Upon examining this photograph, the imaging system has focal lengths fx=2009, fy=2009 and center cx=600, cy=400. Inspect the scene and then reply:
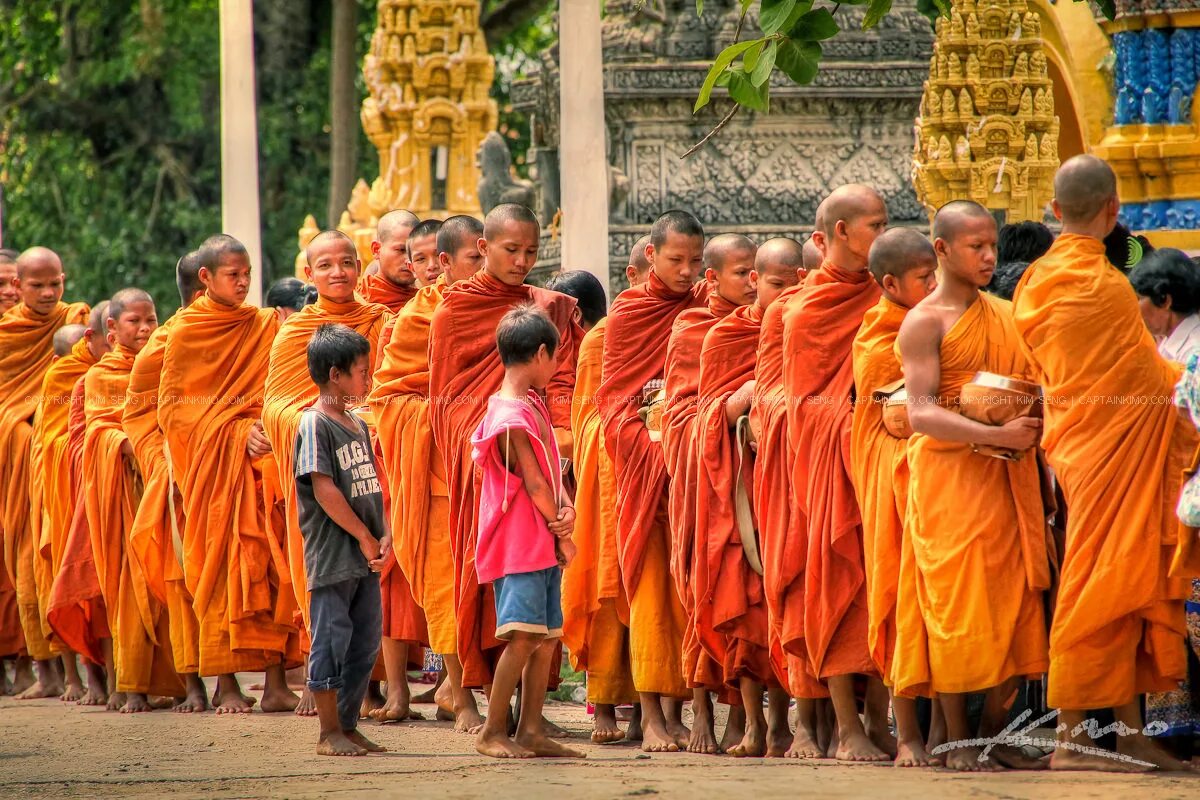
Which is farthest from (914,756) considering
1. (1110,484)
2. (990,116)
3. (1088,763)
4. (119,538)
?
(990,116)

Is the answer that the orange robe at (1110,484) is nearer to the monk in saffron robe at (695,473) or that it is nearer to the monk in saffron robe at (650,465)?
the monk in saffron robe at (695,473)

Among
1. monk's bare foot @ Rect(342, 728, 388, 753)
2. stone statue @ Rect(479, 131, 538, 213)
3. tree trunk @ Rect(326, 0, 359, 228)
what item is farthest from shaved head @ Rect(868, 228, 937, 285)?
tree trunk @ Rect(326, 0, 359, 228)

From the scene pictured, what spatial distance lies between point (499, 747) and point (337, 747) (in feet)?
2.12

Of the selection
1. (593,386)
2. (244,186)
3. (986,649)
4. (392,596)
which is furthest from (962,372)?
(244,186)

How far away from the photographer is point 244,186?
12359 millimetres

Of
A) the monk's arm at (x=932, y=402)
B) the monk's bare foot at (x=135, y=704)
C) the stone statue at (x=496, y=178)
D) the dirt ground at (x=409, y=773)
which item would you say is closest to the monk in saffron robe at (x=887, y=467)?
the monk's arm at (x=932, y=402)

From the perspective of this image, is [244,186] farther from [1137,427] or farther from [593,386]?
[1137,427]

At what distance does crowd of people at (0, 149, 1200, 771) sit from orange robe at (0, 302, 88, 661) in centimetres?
96

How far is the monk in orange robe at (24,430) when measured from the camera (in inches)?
418

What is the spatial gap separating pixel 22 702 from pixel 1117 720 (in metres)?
6.24

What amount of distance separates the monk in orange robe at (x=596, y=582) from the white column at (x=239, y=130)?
4.99 m

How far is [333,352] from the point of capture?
716 centimetres

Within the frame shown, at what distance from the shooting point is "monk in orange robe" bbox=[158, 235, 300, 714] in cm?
895

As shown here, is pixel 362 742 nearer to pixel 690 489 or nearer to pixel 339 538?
pixel 339 538
